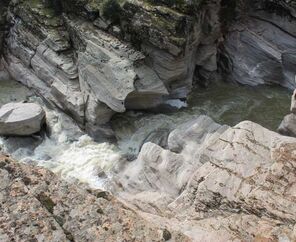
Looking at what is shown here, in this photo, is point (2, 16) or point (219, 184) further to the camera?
point (2, 16)

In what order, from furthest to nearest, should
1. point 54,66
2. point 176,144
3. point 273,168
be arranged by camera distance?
point 54,66
point 176,144
point 273,168

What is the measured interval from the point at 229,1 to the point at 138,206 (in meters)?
14.5

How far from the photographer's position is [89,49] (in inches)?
936

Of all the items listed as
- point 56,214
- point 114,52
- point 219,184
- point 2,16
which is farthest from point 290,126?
point 2,16

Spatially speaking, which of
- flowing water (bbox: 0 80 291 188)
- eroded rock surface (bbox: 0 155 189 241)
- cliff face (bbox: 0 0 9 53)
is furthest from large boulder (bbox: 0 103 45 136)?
eroded rock surface (bbox: 0 155 189 241)

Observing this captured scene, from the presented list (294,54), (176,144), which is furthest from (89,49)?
(294,54)

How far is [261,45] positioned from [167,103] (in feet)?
21.6

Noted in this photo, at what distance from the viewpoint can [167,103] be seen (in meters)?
25.0

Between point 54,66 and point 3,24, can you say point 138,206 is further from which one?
point 3,24

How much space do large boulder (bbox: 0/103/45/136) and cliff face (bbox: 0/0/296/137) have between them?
1.75 meters

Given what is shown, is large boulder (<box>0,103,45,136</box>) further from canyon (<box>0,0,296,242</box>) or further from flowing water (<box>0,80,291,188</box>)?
flowing water (<box>0,80,291,188</box>)

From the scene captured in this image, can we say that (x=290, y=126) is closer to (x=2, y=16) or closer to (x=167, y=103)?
(x=167, y=103)

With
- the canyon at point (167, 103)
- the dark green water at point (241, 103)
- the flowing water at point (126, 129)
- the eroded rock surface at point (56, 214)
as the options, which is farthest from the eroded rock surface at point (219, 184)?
the dark green water at point (241, 103)

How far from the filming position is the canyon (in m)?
14.9
